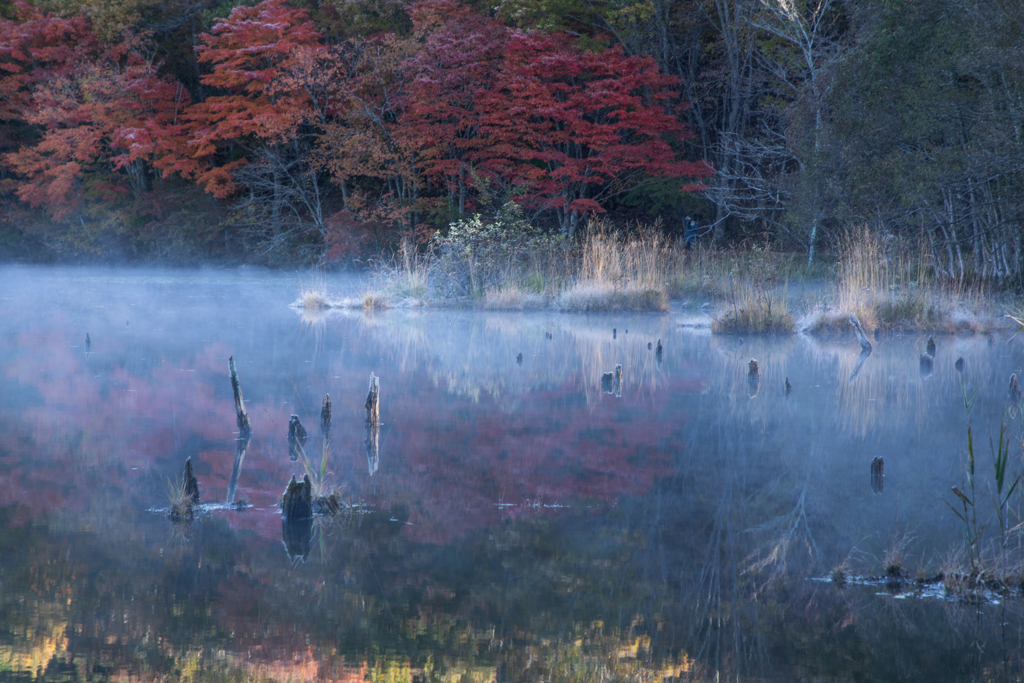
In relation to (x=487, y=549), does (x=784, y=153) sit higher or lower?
higher

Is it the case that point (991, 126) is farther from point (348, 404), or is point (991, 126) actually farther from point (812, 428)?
point (348, 404)

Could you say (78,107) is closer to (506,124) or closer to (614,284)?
(506,124)

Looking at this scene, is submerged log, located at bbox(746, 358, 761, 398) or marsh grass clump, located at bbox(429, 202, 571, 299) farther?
marsh grass clump, located at bbox(429, 202, 571, 299)

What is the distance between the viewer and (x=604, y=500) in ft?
13.0

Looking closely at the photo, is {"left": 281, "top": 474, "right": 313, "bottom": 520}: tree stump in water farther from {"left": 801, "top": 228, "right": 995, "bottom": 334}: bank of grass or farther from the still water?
{"left": 801, "top": 228, "right": 995, "bottom": 334}: bank of grass

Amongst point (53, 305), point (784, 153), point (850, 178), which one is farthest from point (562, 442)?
point (784, 153)

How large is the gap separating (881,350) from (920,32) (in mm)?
5675

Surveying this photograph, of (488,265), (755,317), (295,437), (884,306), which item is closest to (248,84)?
(488,265)

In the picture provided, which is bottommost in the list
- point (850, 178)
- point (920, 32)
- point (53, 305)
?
point (53, 305)

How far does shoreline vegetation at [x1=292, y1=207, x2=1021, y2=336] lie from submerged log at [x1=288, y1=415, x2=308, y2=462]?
7.00 m

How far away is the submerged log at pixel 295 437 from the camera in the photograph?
15.3 ft

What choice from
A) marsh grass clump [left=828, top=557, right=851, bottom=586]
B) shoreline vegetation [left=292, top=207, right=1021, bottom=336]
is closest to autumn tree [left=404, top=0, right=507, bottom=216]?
shoreline vegetation [left=292, top=207, right=1021, bottom=336]

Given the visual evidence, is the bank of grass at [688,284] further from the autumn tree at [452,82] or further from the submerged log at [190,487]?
the submerged log at [190,487]

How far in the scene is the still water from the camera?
8.37ft
